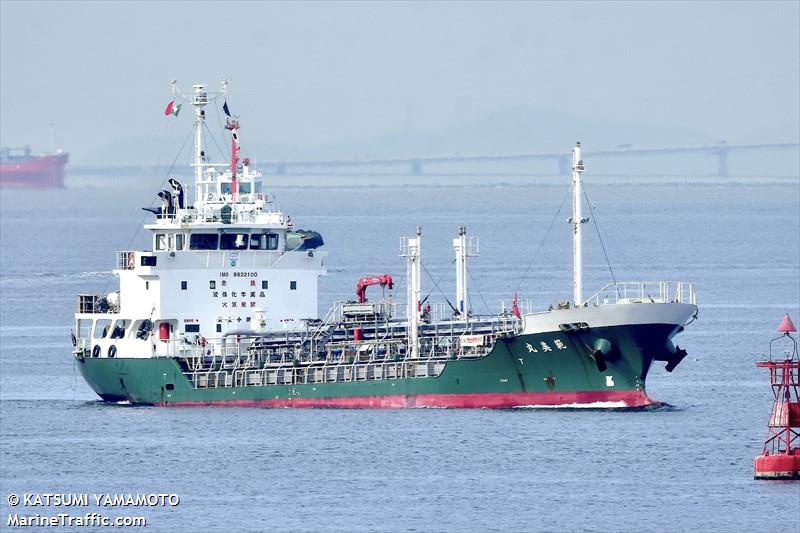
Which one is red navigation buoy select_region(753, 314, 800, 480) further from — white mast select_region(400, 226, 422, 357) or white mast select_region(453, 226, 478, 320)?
white mast select_region(453, 226, 478, 320)

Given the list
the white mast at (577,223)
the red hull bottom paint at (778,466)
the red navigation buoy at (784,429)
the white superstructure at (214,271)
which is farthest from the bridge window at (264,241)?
the red hull bottom paint at (778,466)

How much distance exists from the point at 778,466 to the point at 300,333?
76.9 feet

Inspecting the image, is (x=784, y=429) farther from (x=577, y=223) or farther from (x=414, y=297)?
(x=414, y=297)

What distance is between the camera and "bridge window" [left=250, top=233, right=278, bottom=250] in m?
71.2

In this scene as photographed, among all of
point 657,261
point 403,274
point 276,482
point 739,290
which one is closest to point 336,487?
point 276,482

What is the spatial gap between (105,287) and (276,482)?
219 feet

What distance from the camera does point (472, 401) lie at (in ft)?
213

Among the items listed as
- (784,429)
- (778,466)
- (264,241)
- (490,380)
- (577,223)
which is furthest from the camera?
(264,241)

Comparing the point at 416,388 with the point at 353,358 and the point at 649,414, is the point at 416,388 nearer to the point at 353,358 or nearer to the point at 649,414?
the point at 353,358

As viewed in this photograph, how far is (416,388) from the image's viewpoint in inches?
2586

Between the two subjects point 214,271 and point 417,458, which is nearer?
point 417,458

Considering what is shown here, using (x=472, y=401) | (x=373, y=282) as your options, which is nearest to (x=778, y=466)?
(x=472, y=401)

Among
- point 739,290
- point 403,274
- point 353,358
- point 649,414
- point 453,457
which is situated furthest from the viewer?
point 403,274

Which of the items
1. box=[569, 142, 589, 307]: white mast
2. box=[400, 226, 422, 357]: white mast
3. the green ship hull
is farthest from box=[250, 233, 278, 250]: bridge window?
box=[569, 142, 589, 307]: white mast
